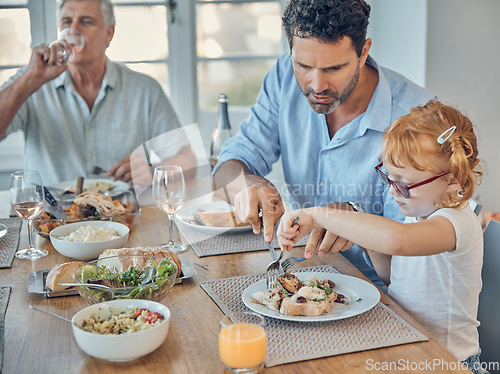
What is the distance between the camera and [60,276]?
121 cm

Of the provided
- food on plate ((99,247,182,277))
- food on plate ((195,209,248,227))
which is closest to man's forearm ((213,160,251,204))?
food on plate ((195,209,248,227))

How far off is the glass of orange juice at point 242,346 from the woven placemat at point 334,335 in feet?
0.15

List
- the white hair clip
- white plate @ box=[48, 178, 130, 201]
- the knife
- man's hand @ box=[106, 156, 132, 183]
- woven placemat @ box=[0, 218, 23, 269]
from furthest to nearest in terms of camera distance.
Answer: man's hand @ box=[106, 156, 132, 183]
white plate @ box=[48, 178, 130, 201]
the knife
woven placemat @ box=[0, 218, 23, 269]
the white hair clip

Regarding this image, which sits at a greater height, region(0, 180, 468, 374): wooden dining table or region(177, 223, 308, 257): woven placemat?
region(0, 180, 468, 374): wooden dining table

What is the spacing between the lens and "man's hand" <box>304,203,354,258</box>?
1.35 m

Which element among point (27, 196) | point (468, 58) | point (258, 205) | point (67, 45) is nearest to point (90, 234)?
point (27, 196)

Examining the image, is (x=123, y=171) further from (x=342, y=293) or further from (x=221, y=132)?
(x=342, y=293)

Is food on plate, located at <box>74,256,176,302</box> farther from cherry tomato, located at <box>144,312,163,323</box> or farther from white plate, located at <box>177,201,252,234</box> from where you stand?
white plate, located at <box>177,201,252,234</box>

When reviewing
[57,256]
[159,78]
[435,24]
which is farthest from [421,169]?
[159,78]

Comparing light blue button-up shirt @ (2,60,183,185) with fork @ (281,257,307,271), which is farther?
light blue button-up shirt @ (2,60,183,185)

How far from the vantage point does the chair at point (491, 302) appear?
144cm

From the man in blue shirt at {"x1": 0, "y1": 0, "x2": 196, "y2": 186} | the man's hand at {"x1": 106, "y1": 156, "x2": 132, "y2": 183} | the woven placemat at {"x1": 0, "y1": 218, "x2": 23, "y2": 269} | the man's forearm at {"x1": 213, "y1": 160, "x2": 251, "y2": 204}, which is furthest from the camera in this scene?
the man in blue shirt at {"x1": 0, "y1": 0, "x2": 196, "y2": 186}

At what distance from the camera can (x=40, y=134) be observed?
2605 millimetres

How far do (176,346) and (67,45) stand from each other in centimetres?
183
